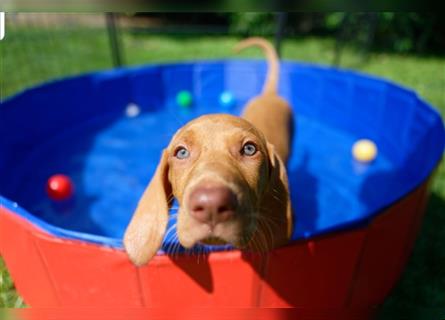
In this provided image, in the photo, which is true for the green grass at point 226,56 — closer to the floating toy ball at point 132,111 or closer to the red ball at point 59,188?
the red ball at point 59,188

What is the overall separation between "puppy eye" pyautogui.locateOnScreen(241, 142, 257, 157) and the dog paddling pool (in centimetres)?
58

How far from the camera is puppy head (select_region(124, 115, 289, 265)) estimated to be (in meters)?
1.45

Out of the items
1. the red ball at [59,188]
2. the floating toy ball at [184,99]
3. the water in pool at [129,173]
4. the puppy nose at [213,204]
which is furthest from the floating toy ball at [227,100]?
the puppy nose at [213,204]

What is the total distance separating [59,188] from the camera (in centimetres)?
376

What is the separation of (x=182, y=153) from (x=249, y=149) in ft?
1.06

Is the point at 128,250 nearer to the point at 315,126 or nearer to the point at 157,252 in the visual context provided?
the point at 157,252

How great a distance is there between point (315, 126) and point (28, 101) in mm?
3701

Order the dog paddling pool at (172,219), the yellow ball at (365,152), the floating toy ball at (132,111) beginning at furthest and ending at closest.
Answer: the floating toy ball at (132,111)
the yellow ball at (365,152)
the dog paddling pool at (172,219)

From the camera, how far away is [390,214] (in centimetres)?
229

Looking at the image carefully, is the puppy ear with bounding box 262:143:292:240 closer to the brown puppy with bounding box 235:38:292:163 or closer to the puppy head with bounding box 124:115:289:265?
the puppy head with bounding box 124:115:289:265

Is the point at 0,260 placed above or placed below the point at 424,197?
below

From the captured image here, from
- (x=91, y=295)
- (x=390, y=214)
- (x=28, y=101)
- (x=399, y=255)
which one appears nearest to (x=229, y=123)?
(x=390, y=214)

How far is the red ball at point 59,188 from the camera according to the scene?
3.76 m

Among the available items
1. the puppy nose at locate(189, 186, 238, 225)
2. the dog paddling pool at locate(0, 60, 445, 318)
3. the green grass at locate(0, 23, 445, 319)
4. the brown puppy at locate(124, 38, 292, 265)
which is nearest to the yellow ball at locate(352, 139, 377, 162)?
the dog paddling pool at locate(0, 60, 445, 318)
